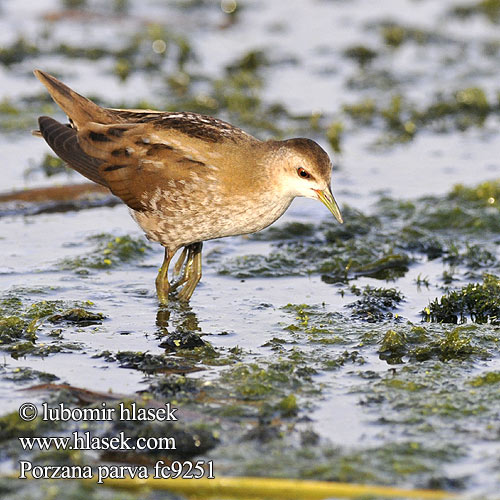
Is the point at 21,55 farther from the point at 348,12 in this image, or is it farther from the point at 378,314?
the point at 378,314

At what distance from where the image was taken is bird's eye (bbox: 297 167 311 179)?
628 cm

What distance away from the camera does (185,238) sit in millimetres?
6539

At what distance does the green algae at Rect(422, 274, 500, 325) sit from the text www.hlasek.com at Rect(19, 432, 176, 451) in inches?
101

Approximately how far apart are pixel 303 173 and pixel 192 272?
126cm

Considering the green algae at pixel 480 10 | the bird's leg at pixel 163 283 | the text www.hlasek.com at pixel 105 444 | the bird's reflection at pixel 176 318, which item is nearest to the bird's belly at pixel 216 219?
the bird's leg at pixel 163 283

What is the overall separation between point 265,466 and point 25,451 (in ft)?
3.66

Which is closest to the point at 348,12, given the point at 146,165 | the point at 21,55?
the point at 21,55

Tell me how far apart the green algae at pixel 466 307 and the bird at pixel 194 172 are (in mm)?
971

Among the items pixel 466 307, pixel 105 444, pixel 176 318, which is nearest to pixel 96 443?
pixel 105 444

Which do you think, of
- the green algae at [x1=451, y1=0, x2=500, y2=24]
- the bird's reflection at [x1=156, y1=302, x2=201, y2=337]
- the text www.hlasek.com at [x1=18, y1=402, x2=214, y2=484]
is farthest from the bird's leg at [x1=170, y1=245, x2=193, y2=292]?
the green algae at [x1=451, y1=0, x2=500, y2=24]

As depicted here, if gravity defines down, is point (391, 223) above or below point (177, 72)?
below

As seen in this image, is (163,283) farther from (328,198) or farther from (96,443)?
(96,443)

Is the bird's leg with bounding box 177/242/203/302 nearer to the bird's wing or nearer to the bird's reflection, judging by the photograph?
the bird's reflection

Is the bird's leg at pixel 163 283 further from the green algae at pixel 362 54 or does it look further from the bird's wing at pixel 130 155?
the green algae at pixel 362 54
